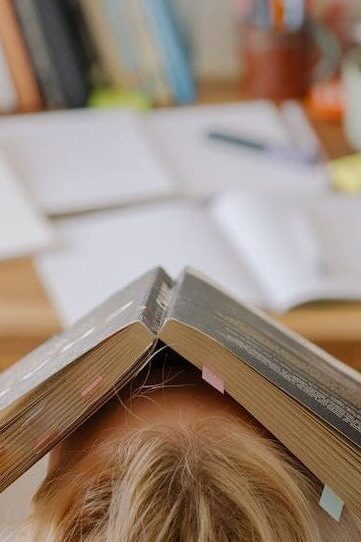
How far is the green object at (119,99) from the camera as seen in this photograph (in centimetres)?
137

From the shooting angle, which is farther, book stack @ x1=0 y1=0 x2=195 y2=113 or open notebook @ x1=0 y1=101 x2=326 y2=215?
book stack @ x1=0 y1=0 x2=195 y2=113

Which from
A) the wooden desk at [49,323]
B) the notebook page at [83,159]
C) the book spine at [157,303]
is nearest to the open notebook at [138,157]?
the notebook page at [83,159]

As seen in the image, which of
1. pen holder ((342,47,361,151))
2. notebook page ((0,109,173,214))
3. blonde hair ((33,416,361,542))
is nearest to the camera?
blonde hair ((33,416,361,542))

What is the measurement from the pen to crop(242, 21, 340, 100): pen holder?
14 cm

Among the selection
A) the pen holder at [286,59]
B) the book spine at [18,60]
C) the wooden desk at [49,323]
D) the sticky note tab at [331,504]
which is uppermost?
the pen holder at [286,59]

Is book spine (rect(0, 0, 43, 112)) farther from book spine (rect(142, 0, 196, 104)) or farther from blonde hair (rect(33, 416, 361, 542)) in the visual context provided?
blonde hair (rect(33, 416, 361, 542))

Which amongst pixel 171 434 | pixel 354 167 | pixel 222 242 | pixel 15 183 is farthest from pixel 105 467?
pixel 354 167

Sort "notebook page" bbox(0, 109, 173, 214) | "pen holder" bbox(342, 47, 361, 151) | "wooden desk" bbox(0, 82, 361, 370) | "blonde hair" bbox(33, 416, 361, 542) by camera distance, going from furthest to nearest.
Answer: "pen holder" bbox(342, 47, 361, 151) < "notebook page" bbox(0, 109, 173, 214) < "wooden desk" bbox(0, 82, 361, 370) < "blonde hair" bbox(33, 416, 361, 542)

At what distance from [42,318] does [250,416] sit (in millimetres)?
419

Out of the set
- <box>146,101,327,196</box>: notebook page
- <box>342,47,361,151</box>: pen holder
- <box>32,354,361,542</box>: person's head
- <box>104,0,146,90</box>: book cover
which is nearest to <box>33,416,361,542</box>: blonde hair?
<box>32,354,361,542</box>: person's head

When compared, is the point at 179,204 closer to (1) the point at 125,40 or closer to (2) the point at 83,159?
(2) the point at 83,159

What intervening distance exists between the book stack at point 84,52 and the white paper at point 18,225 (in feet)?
0.74

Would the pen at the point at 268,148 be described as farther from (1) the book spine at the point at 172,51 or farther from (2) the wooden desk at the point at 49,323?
(2) the wooden desk at the point at 49,323

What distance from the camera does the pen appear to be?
1.25 m
